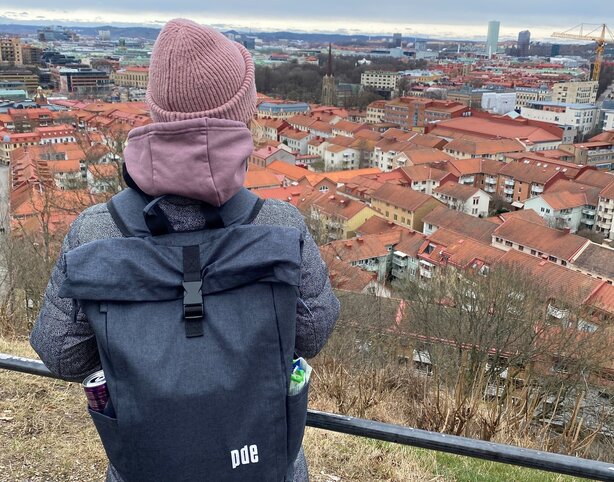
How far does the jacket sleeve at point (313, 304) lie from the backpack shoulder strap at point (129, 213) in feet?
0.73

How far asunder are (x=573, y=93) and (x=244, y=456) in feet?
183

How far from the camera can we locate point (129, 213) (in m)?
0.82

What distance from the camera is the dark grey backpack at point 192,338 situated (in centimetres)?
74

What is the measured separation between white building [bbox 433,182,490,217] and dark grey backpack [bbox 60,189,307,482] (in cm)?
1988

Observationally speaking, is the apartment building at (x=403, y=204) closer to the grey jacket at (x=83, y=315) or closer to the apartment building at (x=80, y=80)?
the grey jacket at (x=83, y=315)

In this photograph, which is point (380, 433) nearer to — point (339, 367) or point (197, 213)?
point (197, 213)

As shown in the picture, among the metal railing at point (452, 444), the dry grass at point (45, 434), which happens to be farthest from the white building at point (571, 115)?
the metal railing at point (452, 444)

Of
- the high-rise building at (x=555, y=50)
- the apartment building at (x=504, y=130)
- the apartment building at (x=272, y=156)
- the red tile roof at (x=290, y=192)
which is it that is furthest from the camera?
the high-rise building at (x=555, y=50)

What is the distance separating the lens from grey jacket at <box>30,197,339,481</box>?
0.80m

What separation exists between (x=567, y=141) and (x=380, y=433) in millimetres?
38421

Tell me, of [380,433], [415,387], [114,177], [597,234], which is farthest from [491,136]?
[380,433]

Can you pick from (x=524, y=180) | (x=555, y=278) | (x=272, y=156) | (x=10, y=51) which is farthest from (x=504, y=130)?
(x=10, y=51)

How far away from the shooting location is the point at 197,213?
0.80 meters

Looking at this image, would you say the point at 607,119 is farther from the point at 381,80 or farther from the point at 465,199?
the point at 465,199
